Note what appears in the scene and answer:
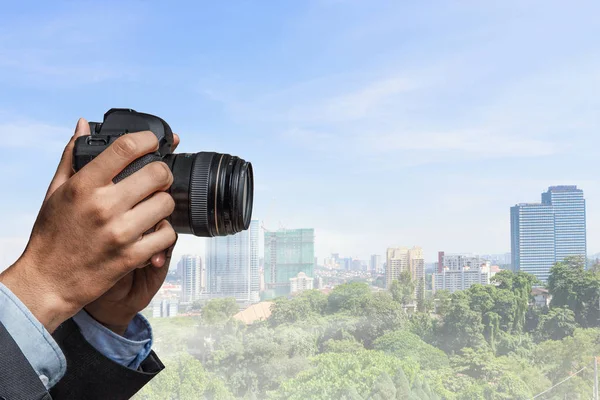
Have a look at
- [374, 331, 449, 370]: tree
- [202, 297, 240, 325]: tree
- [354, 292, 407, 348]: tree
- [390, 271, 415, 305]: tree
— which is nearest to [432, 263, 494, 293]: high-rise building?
[390, 271, 415, 305]: tree

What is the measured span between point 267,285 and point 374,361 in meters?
1.94

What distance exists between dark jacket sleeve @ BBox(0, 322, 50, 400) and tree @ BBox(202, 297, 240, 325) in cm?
689

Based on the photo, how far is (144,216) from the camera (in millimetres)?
275

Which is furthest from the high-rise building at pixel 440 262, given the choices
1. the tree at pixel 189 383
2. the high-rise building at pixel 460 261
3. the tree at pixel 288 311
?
the tree at pixel 189 383

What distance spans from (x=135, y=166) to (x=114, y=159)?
1.0 inches

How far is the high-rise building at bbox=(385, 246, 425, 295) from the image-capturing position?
7744mm

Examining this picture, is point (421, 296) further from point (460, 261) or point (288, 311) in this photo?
point (460, 261)

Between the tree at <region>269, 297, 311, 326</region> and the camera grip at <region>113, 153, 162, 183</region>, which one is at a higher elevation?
the camera grip at <region>113, 153, 162, 183</region>

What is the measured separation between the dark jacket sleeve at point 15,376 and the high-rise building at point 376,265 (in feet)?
27.0

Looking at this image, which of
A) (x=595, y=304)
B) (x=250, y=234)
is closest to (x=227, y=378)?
(x=250, y=234)

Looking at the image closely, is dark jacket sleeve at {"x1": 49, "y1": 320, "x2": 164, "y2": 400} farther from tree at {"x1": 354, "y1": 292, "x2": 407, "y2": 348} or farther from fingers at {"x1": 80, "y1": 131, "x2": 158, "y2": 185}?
tree at {"x1": 354, "y1": 292, "x2": 407, "y2": 348}

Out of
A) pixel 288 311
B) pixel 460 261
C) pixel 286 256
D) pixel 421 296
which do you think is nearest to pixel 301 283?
pixel 286 256

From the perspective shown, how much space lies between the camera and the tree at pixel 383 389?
22.1 feet

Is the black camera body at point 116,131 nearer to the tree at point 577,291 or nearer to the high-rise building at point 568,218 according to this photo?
the tree at point 577,291
